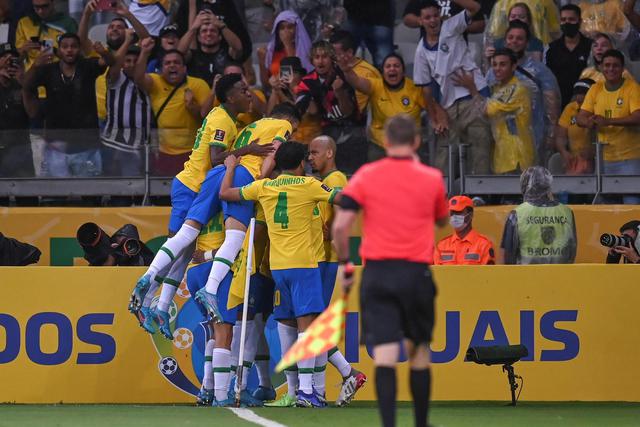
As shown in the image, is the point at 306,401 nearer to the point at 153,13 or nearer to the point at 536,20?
the point at 536,20

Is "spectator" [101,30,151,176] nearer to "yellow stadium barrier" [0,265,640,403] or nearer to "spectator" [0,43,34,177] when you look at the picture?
"spectator" [0,43,34,177]

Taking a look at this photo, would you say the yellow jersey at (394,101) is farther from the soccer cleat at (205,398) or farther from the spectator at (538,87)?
the soccer cleat at (205,398)

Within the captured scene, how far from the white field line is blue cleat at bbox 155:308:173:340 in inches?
52.2

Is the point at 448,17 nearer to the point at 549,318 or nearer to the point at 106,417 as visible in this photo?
the point at 549,318

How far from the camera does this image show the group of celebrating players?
452 inches

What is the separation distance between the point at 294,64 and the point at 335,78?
501 mm

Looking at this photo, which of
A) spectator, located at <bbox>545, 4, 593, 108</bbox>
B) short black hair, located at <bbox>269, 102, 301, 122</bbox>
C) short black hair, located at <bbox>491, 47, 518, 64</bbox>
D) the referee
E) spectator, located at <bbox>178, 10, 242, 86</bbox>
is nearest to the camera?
the referee

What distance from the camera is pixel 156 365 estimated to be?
12648 millimetres

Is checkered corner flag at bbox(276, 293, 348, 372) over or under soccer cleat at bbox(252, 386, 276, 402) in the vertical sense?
over

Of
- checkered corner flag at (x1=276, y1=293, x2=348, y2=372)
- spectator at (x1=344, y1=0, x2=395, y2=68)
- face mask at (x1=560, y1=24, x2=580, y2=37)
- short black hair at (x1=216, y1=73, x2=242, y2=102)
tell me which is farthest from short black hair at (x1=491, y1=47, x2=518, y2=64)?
checkered corner flag at (x1=276, y1=293, x2=348, y2=372)

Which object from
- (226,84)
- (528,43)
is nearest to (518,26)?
(528,43)

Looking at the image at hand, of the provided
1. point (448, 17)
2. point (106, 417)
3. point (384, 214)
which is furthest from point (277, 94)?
point (384, 214)

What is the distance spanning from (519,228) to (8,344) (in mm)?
4979

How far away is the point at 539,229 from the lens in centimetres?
1305
